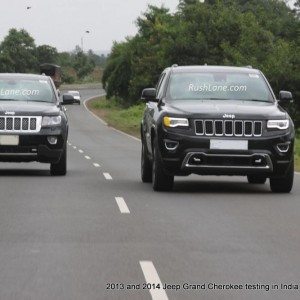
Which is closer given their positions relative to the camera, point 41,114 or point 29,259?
point 29,259

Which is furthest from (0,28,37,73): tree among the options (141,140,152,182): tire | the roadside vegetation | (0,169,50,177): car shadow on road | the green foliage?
(141,140,152,182): tire

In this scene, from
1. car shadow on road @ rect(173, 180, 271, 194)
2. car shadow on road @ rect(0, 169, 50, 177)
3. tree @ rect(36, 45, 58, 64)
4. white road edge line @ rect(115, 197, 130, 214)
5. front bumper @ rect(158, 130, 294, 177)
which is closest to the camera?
white road edge line @ rect(115, 197, 130, 214)

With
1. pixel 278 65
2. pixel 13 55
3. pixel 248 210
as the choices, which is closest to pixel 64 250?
pixel 248 210

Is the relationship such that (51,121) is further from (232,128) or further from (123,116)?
(123,116)

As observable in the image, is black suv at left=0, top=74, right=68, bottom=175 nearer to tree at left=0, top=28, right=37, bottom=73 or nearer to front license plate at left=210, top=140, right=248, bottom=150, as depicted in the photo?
front license plate at left=210, top=140, right=248, bottom=150

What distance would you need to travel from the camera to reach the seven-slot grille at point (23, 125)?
19188mm

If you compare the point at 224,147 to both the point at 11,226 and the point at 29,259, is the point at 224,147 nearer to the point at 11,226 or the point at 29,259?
the point at 11,226

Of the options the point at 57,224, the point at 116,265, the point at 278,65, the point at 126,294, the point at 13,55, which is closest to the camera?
the point at 126,294

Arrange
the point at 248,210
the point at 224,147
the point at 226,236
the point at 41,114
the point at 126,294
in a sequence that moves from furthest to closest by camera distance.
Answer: the point at 41,114 → the point at 224,147 → the point at 248,210 → the point at 226,236 → the point at 126,294

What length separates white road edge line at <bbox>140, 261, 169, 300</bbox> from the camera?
7.79 metres

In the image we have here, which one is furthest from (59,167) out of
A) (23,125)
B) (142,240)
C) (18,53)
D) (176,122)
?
(18,53)

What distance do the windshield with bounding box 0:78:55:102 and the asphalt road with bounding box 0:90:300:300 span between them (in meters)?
2.58

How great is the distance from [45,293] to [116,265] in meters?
1.41

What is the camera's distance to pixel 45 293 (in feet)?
25.7
